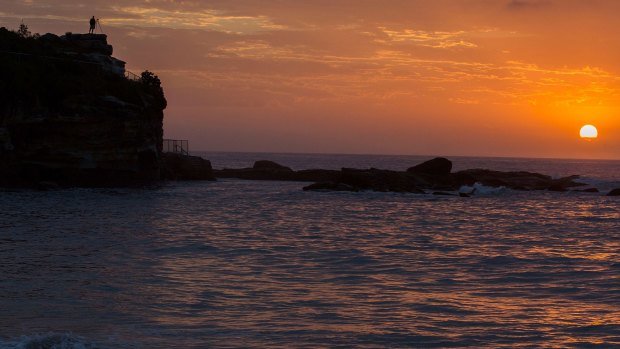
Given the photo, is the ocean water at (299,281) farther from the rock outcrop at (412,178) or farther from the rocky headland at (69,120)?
the rock outcrop at (412,178)

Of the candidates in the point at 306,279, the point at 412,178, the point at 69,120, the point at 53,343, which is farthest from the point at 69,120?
the point at 53,343

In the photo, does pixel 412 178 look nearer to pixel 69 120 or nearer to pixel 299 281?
pixel 69 120

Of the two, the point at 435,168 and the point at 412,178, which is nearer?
the point at 412,178

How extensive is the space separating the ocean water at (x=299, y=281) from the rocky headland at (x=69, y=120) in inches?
682

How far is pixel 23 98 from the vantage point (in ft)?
192

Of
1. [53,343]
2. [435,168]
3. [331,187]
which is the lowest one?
[53,343]

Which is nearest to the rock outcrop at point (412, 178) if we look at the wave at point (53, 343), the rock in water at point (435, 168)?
the rock in water at point (435, 168)

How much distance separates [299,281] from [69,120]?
42.9 metres

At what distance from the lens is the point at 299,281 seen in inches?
778

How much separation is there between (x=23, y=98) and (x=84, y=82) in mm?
7156

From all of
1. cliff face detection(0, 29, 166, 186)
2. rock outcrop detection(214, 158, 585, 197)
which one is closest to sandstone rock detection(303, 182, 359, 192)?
rock outcrop detection(214, 158, 585, 197)

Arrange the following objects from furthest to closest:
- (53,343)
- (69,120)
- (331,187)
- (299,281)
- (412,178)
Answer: (412,178) → (331,187) → (69,120) → (299,281) → (53,343)

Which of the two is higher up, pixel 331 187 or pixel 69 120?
pixel 69 120

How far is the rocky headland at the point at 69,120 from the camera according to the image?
56531 mm
